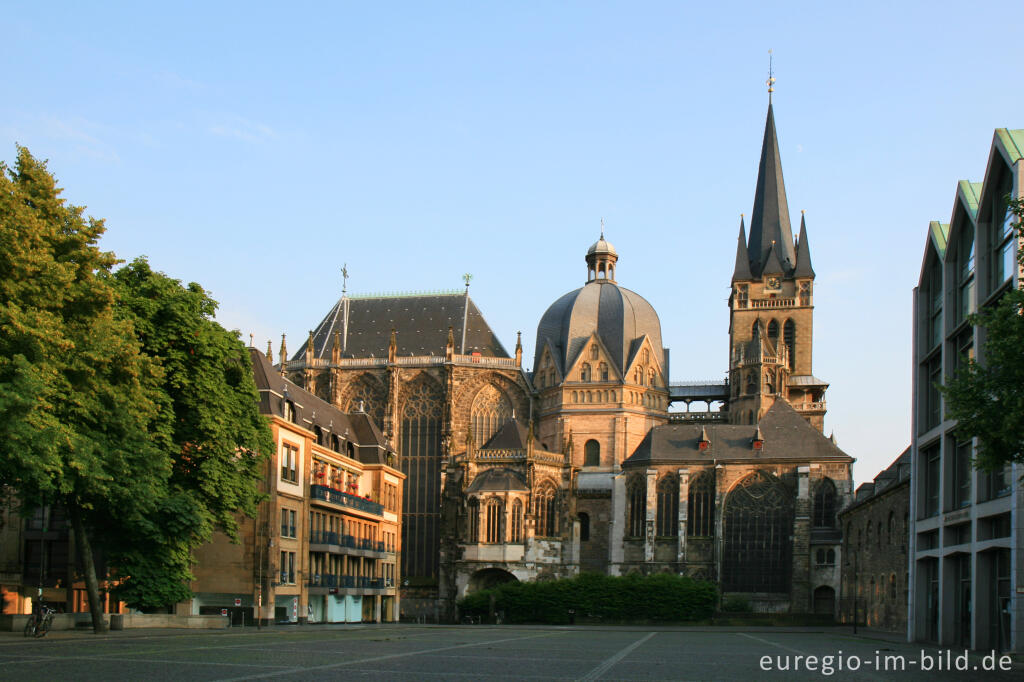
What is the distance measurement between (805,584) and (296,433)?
35.8m

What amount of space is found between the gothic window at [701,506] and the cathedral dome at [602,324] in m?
12.6

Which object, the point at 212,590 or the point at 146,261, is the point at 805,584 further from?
the point at 146,261

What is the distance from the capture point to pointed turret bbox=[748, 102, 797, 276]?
10281 centimetres

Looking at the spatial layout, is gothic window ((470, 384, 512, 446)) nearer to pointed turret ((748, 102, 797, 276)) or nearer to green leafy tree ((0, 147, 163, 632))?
pointed turret ((748, 102, 797, 276))

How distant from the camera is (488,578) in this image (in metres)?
78.1

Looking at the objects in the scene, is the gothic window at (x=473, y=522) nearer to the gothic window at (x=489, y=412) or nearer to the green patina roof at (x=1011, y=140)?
the gothic window at (x=489, y=412)

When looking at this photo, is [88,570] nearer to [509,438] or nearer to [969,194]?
[969,194]

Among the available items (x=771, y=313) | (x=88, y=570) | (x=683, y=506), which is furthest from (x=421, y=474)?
(x=88, y=570)

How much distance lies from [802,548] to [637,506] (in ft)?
36.9

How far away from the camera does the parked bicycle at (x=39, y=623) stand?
101 ft

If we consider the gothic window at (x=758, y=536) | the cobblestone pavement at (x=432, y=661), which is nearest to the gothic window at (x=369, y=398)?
the gothic window at (x=758, y=536)

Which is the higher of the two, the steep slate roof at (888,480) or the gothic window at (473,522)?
the steep slate roof at (888,480)

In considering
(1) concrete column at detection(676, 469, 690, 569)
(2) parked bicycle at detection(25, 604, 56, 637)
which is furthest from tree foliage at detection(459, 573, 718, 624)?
(2) parked bicycle at detection(25, 604, 56, 637)

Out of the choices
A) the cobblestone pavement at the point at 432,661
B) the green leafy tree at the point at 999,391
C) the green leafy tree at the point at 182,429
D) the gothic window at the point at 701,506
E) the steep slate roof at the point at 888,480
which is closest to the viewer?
the cobblestone pavement at the point at 432,661
